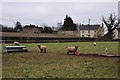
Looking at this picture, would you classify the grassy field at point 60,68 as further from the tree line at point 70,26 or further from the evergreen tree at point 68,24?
the evergreen tree at point 68,24

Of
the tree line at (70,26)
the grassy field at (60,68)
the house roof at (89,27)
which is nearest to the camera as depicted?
the grassy field at (60,68)

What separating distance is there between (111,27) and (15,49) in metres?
85.5

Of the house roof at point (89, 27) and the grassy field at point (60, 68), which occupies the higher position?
the house roof at point (89, 27)

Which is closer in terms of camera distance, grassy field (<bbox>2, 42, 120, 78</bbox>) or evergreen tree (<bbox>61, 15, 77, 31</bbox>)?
grassy field (<bbox>2, 42, 120, 78</bbox>)

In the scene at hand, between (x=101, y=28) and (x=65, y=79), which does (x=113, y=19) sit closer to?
(x=101, y=28)

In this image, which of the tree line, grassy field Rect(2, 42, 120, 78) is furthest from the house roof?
grassy field Rect(2, 42, 120, 78)

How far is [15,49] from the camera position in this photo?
80.0 ft

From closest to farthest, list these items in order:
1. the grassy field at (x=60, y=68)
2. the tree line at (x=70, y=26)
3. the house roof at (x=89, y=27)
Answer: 1. the grassy field at (x=60, y=68)
2. the tree line at (x=70, y=26)
3. the house roof at (x=89, y=27)

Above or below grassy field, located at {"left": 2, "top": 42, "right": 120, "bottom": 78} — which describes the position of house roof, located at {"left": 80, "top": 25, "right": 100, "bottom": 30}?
above

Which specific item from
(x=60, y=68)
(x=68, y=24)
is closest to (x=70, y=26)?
(x=68, y=24)

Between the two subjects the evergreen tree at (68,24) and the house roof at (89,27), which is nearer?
the evergreen tree at (68,24)

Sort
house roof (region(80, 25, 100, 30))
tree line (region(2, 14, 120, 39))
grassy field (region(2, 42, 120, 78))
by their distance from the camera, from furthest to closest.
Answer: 1. house roof (region(80, 25, 100, 30))
2. tree line (region(2, 14, 120, 39))
3. grassy field (region(2, 42, 120, 78))

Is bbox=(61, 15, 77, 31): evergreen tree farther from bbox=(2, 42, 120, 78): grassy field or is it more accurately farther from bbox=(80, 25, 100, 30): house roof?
bbox=(2, 42, 120, 78): grassy field

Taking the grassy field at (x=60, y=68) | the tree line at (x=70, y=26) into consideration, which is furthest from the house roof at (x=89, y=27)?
the grassy field at (x=60, y=68)
